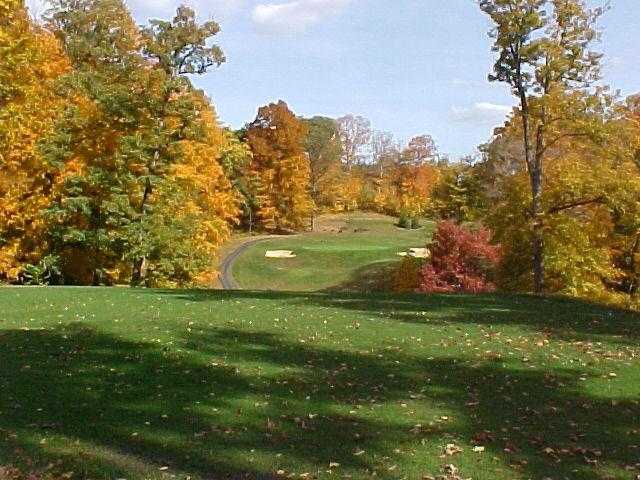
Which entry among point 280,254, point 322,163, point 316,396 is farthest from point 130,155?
point 322,163

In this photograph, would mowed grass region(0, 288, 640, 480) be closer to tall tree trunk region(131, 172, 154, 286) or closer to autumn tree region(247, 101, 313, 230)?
tall tree trunk region(131, 172, 154, 286)

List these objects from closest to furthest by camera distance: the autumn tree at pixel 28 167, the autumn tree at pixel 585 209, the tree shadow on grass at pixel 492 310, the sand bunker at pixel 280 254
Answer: the tree shadow on grass at pixel 492 310
the autumn tree at pixel 585 209
the autumn tree at pixel 28 167
the sand bunker at pixel 280 254

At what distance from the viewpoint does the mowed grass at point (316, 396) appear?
6.10 metres

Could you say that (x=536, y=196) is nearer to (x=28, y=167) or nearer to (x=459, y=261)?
(x=459, y=261)

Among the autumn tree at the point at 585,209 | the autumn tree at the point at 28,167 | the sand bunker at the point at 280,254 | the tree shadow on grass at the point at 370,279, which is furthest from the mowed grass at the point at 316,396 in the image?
the sand bunker at the point at 280,254

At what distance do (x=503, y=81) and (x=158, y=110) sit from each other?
49.0 feet

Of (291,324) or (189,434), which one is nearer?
(189,434)

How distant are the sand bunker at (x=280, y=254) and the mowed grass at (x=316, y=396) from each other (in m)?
42.3

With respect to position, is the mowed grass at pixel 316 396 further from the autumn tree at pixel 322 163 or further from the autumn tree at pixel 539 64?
the autumn tree at pixel 322 163

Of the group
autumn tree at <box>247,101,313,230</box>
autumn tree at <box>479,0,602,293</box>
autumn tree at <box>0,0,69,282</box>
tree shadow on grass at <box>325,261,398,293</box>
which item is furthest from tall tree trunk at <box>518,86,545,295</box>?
autumn tree at <box>247,101,313,230</box>

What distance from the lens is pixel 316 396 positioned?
8.23m

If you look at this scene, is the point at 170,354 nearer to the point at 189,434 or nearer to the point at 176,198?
the point at 189,434

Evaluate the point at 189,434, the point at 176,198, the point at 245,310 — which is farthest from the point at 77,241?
the point at 189,434

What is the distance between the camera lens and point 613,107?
2216 centimetres
